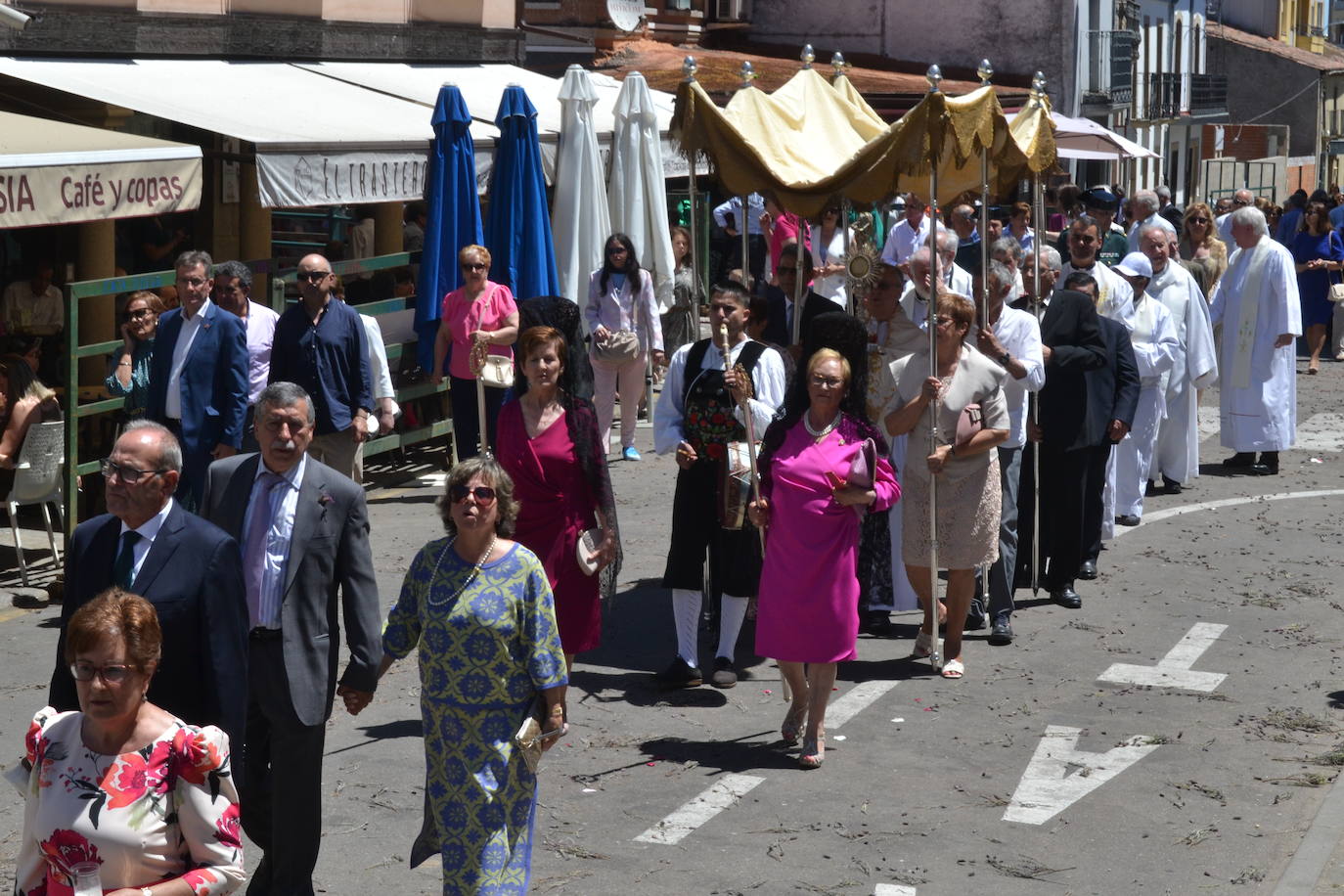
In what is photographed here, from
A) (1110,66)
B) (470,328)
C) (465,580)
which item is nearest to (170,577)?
(465,580)

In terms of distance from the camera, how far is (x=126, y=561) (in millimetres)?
4715

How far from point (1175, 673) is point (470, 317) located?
5348 millimetres

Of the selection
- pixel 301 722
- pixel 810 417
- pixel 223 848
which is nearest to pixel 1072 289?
pixel 810 417

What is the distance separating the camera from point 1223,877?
6352 millimetres

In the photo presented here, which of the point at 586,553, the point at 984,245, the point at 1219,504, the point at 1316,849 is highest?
the point at 984,245

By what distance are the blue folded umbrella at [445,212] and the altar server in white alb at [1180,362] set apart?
185 inches

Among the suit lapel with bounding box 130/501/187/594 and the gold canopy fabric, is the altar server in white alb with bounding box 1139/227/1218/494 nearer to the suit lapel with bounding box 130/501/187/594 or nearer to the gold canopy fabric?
the gold canopy fabric

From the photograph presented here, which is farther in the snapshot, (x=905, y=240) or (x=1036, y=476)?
(x=905, y=240)

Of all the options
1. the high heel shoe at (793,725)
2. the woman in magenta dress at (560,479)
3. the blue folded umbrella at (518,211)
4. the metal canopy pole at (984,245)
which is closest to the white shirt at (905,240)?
the blue folded umbrella at (518,211)

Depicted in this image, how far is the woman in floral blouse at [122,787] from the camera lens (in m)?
3.94

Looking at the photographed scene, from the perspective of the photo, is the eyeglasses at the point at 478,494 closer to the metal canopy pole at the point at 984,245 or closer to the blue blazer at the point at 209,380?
the blue blazer at the point at 209,380

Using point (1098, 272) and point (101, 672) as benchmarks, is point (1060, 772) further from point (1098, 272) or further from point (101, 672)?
point (1098, 272)

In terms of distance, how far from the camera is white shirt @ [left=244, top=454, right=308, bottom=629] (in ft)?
18.2

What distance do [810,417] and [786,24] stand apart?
111ft
